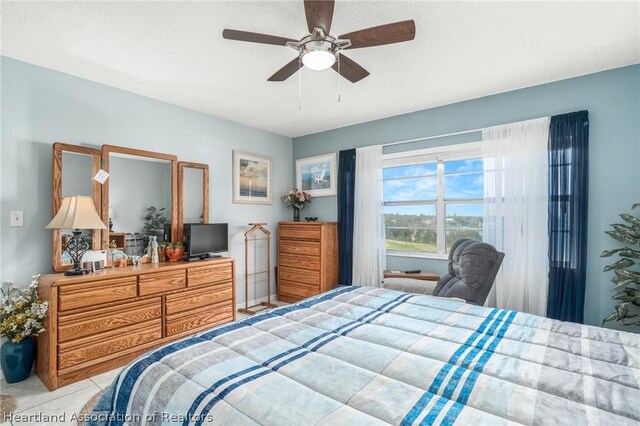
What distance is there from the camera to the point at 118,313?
8.96 feet

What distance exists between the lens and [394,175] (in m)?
4.34

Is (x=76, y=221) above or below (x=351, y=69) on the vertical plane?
below

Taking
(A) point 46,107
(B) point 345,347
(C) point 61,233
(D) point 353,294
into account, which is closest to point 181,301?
(C) point 61,233

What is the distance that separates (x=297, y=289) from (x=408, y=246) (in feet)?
5.72

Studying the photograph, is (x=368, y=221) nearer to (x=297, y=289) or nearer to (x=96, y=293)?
(x=297, y=289)

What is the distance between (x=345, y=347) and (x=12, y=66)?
3.48 meters

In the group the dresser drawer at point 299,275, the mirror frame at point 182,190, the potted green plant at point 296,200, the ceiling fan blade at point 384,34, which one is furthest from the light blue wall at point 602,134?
the mirror frame at point 182,190

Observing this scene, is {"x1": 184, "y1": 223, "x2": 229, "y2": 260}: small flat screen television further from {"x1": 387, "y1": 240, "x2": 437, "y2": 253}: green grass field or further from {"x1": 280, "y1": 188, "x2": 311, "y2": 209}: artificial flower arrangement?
{"x1": 387, "y1": 240, "x2": 437, "y2": 253}: green grass field

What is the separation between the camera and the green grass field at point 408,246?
4026mm

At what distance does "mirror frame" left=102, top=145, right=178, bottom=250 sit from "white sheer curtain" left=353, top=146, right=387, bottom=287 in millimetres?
2387

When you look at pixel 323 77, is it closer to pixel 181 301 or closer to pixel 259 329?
pixel 259 329

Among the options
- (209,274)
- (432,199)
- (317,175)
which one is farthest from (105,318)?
(432,199)

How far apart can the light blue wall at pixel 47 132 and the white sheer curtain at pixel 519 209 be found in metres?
3.45

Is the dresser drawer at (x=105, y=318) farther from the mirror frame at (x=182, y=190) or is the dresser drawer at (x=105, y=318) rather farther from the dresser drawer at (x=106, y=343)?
the mirror frame at (x=182, y=190)
